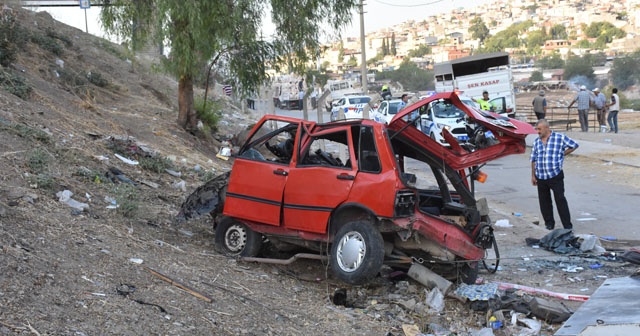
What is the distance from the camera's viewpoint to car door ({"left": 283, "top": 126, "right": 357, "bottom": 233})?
318 inches

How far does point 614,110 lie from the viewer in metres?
27.8

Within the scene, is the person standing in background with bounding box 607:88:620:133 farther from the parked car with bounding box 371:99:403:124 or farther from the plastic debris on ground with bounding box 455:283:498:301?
the plastic debris on ground with bounding box 455:283:498:301

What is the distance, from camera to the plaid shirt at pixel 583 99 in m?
28.4

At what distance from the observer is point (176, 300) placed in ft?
22.1

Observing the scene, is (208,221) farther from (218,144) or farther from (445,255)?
(218,144)

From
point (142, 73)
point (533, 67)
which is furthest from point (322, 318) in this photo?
point (533, 67)

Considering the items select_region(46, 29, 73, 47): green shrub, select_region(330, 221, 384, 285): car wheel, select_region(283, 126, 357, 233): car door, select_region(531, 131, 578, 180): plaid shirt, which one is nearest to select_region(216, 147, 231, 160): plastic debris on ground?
select_region(531, 131, 578, 180): plaid shirt

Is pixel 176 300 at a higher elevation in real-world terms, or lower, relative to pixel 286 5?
lower

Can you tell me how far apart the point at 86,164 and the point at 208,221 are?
7.55 feet

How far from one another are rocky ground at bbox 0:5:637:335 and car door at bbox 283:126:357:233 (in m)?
0.70

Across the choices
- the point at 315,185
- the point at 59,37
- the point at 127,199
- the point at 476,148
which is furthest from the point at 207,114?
the point at 476,148

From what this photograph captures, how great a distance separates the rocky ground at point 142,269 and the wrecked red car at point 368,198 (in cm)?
44

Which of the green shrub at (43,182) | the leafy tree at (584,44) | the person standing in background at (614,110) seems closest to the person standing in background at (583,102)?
the person standing in background at (614,110)

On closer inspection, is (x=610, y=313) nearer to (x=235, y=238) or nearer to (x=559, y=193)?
(x=235, y=238)
